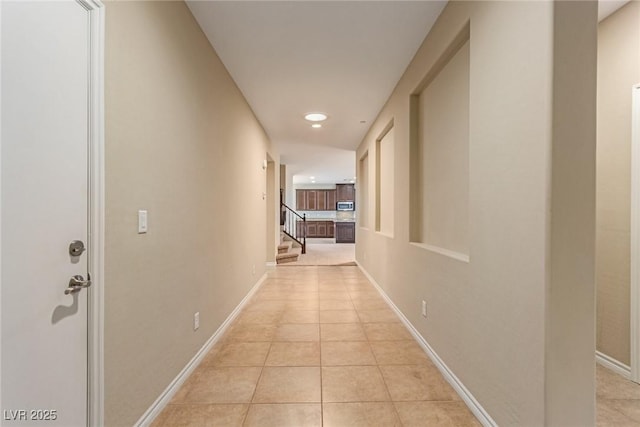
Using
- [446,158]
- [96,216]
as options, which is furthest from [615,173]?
[96,216]

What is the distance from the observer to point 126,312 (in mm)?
1453

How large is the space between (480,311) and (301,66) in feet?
8.47

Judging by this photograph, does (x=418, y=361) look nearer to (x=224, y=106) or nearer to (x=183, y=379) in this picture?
(x=183, y=379)

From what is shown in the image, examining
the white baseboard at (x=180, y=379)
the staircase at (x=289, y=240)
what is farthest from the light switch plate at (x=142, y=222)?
the staircase at (x=289, y=240)

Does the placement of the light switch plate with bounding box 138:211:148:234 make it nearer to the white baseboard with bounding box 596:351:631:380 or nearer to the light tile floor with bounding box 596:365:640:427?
the light tile floor with bounding box 596:365:640:427

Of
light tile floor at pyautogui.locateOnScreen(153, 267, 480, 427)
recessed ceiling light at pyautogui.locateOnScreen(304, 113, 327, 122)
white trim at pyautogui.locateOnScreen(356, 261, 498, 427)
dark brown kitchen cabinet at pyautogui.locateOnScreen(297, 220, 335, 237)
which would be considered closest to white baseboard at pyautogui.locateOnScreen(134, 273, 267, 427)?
light tile floor at pyautogui.locateOnScreen(153, 267, 480, 427)

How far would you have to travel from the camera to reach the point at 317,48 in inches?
104

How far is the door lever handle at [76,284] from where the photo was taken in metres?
1.15

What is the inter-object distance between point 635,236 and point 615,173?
0.45 metres

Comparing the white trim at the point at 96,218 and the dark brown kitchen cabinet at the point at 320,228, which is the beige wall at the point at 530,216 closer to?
the white trim at the point at 96,218

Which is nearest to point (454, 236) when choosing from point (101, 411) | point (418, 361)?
point (418, 361)

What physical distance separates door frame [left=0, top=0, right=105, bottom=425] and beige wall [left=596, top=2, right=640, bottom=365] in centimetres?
303

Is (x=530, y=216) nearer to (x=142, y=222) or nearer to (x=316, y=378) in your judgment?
(x=316, y=378)

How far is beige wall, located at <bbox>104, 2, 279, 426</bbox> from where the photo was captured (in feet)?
4.54
